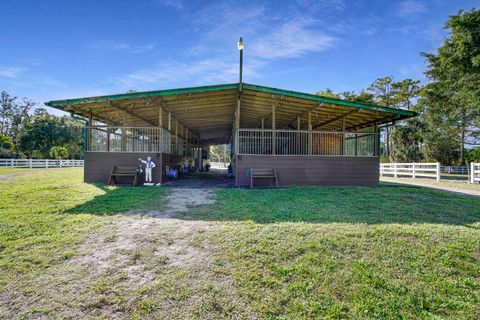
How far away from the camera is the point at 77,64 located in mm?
14758

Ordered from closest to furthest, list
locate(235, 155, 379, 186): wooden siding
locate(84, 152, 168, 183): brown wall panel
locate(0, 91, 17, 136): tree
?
1. locate(235, 155, 379, 186): wooden siding
2. locate(84, 152, 168, 183): brown wall panel
3. locate(0, 91, 17, 136): tree

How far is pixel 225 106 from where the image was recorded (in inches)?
467

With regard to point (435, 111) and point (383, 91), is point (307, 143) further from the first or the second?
point (383, 91)

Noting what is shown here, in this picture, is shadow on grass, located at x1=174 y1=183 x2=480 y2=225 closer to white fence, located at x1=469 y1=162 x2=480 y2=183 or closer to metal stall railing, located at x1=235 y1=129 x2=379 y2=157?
metal stall railing, located at x1=235 y1=129 x2=379 y2=157

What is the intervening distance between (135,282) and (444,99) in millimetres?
27456

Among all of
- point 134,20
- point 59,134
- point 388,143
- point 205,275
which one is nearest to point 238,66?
point 134,20

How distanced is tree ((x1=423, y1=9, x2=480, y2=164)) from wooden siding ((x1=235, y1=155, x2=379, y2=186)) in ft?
40.2

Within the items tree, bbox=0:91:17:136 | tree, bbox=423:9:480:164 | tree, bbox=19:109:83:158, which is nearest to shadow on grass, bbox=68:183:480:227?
tree, bbox=423:9:480:164

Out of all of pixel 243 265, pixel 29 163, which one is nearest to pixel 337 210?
pixel 243 265

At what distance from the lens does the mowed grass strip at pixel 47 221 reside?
2.92m

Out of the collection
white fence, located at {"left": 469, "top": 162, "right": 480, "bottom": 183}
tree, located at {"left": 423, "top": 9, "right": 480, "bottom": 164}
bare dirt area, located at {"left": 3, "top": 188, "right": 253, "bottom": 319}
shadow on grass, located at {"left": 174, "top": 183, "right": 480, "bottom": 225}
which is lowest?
bare dirt area, located at {"left": 3, "top": 188, "right": 253, "bottom": 319}

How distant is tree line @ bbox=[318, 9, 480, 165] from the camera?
1612 centimetres

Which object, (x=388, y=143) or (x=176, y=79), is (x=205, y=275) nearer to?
(x=176, y=79)

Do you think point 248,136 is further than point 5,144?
No
